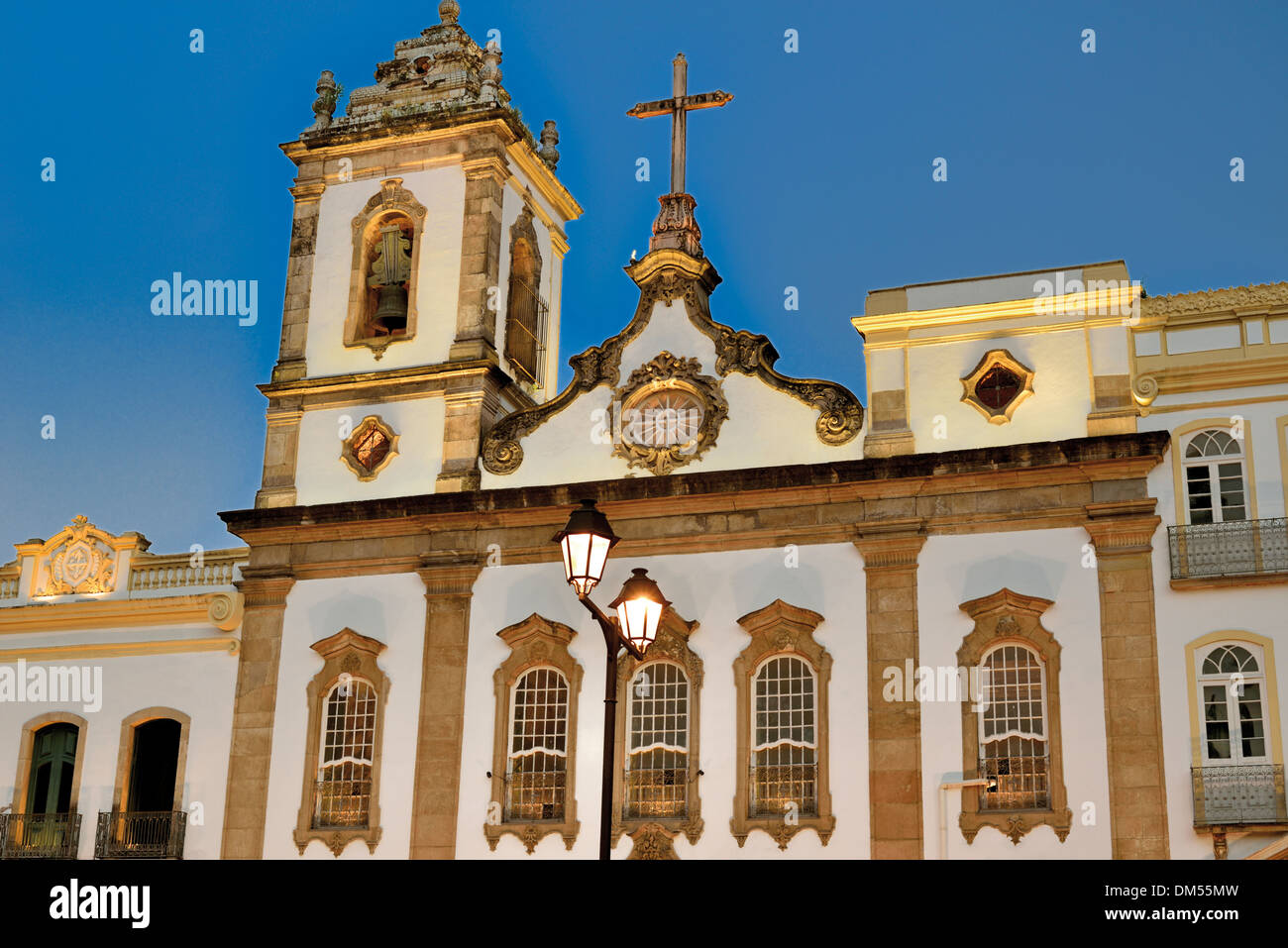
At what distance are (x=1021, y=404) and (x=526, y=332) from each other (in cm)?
987

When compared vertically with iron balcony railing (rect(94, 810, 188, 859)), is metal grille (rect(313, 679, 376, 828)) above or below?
above

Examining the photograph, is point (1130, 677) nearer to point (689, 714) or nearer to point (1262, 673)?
point (1262, 673)

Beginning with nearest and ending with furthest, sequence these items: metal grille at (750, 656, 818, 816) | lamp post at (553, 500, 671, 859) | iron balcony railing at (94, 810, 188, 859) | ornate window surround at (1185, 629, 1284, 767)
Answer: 1. lamp post at (553, 500, 671, 859)
2. ornate window surround at (1185, 629, 1284, 767)
3. metal grille at (750, 656, 818, 816)
4. iron balcony railing at (94, 810, 188, 859)

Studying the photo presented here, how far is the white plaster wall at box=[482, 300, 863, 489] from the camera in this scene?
75.1 feet

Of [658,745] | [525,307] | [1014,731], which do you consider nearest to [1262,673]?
[1014,731]

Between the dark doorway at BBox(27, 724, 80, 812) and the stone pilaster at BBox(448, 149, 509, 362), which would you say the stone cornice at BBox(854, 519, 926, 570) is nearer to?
the stone pilaster at BBox(448, 149, 509, 362)

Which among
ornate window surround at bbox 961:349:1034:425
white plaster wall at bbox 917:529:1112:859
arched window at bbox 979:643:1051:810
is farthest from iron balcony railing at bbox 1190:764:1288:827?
ornate window surround at bbox 961:349:1034:425

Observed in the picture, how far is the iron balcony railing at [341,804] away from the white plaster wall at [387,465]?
4711 millimetres

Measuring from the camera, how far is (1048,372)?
71.9 feet

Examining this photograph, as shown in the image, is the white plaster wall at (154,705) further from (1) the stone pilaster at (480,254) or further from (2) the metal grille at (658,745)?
(2) the metal grille at (658,745)

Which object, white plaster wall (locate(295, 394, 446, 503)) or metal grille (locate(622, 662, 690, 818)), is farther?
white plaster wall (locate(295, 394, 446, 503))

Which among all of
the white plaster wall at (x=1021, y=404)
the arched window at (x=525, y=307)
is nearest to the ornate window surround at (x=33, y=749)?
the arched window at (x=525, y=307)

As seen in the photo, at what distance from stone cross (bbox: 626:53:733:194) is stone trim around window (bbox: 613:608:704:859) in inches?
299
